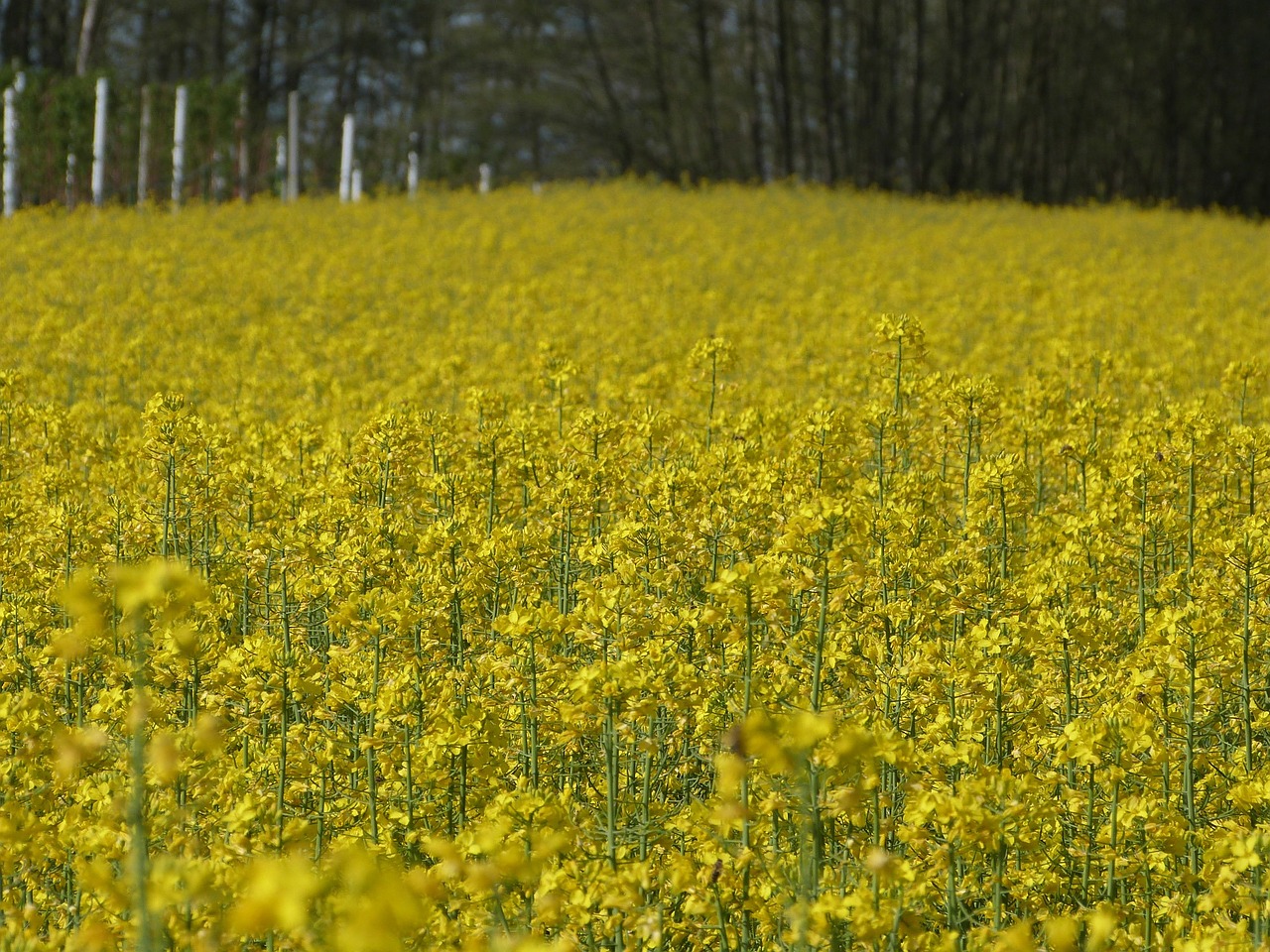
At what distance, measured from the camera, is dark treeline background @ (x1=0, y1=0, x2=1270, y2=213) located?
36062 mm

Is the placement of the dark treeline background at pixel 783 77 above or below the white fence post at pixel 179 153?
above

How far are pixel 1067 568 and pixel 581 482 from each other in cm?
Result: 195

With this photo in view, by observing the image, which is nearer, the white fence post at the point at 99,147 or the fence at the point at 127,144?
the white fence post at the point at 99,147

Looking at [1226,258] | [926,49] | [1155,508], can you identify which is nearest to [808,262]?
[1226,258]

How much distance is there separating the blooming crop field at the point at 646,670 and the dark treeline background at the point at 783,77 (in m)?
27.0

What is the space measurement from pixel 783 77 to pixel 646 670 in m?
32.2

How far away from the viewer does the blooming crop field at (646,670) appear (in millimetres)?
3062

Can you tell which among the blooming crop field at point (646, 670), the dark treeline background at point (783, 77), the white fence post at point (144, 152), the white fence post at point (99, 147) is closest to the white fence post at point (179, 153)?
the white fence post at point (144, 152)

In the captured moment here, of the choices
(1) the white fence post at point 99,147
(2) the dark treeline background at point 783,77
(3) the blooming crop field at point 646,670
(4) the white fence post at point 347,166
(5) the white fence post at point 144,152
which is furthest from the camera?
(2) the dark treeline background at point 783,77

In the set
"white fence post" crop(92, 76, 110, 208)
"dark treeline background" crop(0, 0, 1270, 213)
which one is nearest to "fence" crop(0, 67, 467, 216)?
"white fence post" crop(92, 76, 110, 208)

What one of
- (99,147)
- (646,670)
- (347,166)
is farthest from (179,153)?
(646,670)

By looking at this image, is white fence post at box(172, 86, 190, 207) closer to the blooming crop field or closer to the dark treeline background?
the dark treeline background

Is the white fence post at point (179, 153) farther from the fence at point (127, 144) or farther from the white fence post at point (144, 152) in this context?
the white fence post at point (144, 152)

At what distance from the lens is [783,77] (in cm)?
3381
